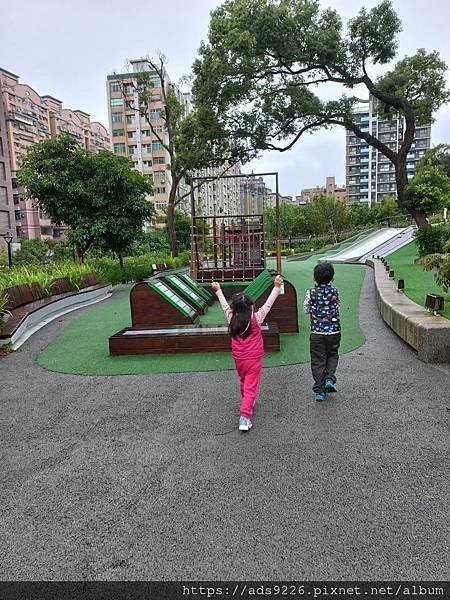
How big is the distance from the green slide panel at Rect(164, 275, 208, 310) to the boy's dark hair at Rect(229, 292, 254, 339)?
17.1ft

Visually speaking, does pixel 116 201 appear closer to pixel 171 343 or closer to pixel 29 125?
pixel 171 343

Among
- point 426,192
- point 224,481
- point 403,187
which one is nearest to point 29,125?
→ point 403,187

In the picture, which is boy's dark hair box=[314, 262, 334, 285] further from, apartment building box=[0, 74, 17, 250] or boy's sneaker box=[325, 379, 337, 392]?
apartment building box=[0, 74, 17, 250]

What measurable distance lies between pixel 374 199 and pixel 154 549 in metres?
103

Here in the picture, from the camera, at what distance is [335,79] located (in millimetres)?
18109

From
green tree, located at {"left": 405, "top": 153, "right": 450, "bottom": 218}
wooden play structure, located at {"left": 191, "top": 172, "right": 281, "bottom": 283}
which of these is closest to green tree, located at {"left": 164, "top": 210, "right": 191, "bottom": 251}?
green tree, located at {"left": 405, "top": 153, "right": 450, "bottom": 218}

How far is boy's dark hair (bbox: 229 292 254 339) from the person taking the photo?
368cm

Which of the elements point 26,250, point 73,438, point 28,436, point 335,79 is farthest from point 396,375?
point 26,250

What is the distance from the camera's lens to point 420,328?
17.9 ft

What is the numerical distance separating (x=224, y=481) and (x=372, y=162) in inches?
4175

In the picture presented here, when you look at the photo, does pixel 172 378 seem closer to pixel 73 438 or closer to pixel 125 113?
pixel 73 438

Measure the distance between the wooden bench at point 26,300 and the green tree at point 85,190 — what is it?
3427 mm

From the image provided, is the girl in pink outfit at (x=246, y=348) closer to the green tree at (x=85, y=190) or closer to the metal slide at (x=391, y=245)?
the green tree at (x=85, y=190)

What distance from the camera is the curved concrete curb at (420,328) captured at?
5207 mm
